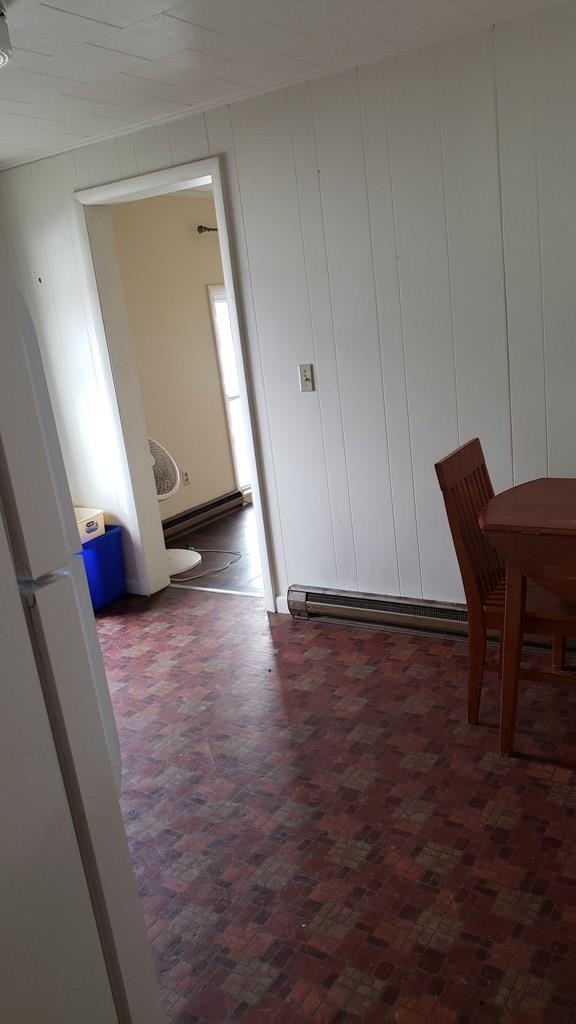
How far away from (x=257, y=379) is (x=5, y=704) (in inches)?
117

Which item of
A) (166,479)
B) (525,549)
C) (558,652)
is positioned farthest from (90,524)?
(525,549)

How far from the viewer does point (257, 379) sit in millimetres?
3746

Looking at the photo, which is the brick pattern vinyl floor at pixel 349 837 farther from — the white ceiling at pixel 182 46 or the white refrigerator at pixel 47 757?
the white ceiling at pixel 182 46

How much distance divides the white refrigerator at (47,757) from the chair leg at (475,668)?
181 centimetres

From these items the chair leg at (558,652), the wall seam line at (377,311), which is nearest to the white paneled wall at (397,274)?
the wall seam line at (377,311)

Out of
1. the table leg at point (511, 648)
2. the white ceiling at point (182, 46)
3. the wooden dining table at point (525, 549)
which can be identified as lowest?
the table leg at point (511, 648)

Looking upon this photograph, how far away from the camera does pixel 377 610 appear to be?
3637 millimetres

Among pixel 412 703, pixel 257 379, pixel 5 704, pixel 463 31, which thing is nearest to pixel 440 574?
pixel 412 703

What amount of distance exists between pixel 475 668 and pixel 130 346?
263 centimetres

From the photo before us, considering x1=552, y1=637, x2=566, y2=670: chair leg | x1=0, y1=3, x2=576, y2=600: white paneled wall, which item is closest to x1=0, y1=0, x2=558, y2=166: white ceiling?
x1=0, y1=3, x2=576, y2=600: white paneled wall

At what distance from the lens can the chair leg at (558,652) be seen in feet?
9.70

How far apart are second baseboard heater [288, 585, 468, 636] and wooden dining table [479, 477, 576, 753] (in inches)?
34.9

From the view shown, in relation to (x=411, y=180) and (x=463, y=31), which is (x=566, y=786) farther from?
(x=463, y=31)

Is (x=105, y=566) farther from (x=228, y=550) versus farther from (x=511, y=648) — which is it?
(x=511, y=648)
